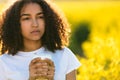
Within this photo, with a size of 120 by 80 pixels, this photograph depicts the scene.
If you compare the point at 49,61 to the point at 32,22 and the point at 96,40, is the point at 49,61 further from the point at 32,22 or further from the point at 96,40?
the point at 96,40

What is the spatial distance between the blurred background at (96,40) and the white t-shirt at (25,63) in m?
0.43

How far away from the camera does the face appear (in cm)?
466

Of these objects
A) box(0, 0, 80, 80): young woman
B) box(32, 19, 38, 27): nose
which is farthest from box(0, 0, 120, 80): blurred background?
box(32, 19, 38, 27): nose

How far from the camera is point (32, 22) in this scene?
4648 millimetres

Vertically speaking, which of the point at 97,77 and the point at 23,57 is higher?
the point at 23,57

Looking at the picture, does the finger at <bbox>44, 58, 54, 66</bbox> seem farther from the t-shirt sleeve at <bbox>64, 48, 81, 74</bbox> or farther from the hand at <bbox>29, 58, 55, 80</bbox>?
the t-shirt sleeve at <bbox>64, 48, 81, 74</bbox>

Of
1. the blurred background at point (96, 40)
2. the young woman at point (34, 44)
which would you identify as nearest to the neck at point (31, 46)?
the young woman at point (34, 44)

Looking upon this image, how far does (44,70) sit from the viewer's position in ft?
15.2

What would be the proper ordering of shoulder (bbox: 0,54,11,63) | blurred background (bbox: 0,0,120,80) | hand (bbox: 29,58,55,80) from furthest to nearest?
blurred background (bbox: 0,0,120,80) → shoulder (bbox: 0,54,11,63) → hand (bbox: 29,58,55,80)

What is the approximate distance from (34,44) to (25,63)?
165mm

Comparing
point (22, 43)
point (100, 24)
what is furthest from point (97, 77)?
point (100, 24)

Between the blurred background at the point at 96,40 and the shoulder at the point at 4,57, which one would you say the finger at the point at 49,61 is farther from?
the blurred background at the point at 96,40

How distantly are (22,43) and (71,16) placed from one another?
9366 millimetres

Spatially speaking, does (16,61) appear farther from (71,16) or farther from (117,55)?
(71,16)
